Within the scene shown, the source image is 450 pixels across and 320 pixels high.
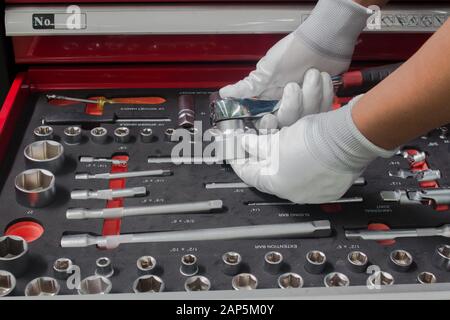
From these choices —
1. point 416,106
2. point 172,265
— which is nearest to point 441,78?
point 416,106

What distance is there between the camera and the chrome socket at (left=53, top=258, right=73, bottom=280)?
1021 mm

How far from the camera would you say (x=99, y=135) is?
4.35 feet

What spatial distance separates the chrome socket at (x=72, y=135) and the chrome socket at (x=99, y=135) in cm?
3

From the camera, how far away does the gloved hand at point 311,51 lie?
1.31 meters

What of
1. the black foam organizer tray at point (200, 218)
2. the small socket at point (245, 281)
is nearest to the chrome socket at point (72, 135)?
the black foam organizer tray at point (200, 218)

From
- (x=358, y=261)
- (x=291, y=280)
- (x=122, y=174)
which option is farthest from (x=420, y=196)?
(x=122, y=174)

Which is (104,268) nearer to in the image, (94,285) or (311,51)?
(94,285)

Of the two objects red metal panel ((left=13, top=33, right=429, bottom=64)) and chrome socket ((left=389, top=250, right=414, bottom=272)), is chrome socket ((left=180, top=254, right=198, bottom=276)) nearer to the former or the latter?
chrome socket ((left=389, top=250, right=414, bottom=272))

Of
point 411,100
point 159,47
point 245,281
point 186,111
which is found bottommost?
point 245,281

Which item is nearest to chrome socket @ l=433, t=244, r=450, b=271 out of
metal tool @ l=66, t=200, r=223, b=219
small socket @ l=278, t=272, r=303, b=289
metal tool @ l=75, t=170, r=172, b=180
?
small socket @ l=278, t=272, r=303, b=289

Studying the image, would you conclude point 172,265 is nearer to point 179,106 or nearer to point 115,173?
point 115,173

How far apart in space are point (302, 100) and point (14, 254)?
64 centimetres

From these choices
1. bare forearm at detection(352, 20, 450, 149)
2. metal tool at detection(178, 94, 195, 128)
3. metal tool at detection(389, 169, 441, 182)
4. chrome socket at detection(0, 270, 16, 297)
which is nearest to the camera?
bare forearm at detection(352, 20, 450, 149)

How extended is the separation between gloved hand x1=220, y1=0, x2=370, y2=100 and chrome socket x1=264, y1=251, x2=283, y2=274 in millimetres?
445
